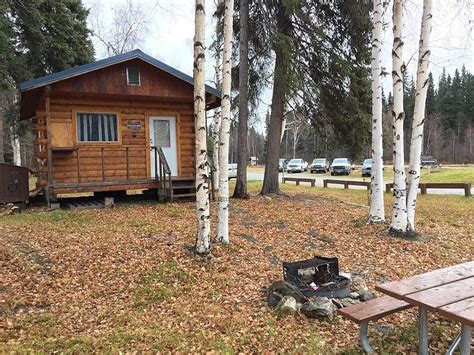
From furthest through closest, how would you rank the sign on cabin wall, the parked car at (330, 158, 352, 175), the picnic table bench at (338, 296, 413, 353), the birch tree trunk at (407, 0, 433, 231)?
the parked car at (330, 158, 352, 175), the sign on cabin wall, the birch tree trunk at (407, 0, 433, 231), the picnic table bench at (338, 296, 413, 353)

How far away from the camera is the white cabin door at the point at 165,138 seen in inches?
483

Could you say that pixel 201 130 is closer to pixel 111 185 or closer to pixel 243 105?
pixel 111 185

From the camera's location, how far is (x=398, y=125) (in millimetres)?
7820

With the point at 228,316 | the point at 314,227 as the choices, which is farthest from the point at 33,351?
the point at 314,227

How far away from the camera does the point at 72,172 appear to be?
446 inches

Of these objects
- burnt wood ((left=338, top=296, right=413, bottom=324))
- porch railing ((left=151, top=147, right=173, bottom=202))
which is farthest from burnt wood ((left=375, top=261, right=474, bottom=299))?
porch railing ((left=151, top=147, right=173, bottom=202))

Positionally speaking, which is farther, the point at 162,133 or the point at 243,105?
the point at 243,105

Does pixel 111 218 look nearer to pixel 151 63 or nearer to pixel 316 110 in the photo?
pixel 151 63

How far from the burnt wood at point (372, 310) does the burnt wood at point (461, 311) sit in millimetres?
742

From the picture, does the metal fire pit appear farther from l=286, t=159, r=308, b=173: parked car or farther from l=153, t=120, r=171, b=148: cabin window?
l=286, t=159, r=308, b=173: parked car

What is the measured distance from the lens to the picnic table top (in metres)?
2.87

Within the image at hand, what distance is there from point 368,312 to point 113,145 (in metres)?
9.79

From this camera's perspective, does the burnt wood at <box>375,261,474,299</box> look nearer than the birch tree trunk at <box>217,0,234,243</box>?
Yes

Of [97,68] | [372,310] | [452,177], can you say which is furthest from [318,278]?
[452,177]
